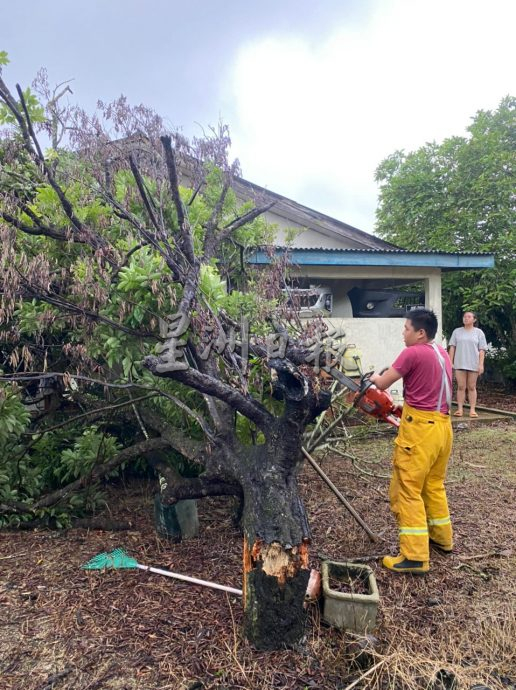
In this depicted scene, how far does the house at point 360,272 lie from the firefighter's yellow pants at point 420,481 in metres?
3.77

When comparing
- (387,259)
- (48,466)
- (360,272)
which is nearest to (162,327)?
(48,466)

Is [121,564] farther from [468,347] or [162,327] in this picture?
[468,347]

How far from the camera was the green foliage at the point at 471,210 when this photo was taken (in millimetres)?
12070

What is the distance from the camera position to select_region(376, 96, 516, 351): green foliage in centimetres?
1207

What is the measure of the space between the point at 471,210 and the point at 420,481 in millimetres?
11947

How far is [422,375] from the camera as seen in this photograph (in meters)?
3.36

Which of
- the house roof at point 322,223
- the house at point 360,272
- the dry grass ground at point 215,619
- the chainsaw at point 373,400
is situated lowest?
the dry grass ground at point 215,619

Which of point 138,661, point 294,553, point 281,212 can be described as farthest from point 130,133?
point 281,212

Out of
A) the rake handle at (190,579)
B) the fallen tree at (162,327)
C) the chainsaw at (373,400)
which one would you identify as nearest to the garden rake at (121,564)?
the rake handle at (190,579)

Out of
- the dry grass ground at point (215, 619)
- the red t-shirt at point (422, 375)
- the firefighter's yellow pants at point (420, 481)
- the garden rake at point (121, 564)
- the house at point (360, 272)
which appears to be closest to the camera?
the dry grass ground at point (215, 619)

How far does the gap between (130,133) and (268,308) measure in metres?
1.63

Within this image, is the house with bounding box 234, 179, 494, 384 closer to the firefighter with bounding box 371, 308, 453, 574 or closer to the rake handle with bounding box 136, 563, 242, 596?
the firefighter with bounding box 371, 308, 453, 574

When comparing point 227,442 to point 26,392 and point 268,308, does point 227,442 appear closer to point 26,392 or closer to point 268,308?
point 268,308

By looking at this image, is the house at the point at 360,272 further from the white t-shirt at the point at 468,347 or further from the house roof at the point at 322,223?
the white t-shirt at the point at 468,347
